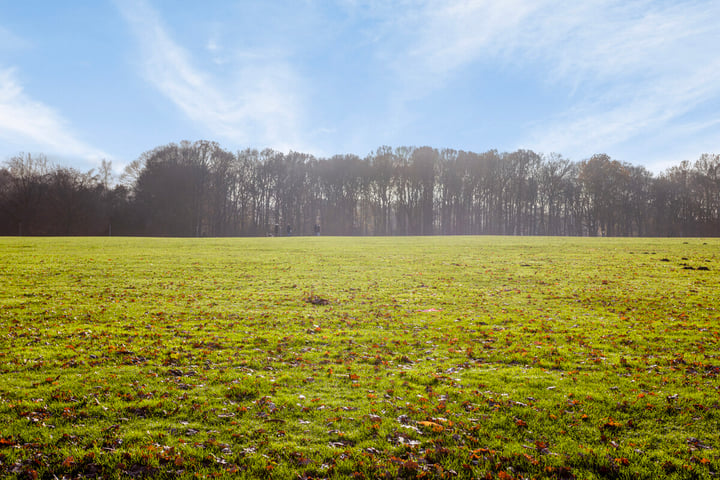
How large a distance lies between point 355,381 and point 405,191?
82.3m

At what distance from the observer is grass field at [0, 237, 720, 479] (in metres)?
5.53

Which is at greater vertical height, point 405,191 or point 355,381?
point 405,191

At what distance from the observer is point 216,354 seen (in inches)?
397

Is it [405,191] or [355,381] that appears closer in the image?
[355,381]

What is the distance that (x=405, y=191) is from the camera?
89.2 m

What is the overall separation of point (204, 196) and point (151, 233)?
39.2 feet

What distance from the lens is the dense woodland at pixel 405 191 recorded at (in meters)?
82.7

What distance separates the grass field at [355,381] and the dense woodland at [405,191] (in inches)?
2634

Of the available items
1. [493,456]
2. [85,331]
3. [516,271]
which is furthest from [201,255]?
[493,456]

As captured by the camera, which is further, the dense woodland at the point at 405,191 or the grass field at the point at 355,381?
the dense woodland at the point at 405,191

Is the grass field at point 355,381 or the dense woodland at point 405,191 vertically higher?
the dense woodland at point 405,191

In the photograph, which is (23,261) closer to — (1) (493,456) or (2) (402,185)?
(1) (493,456)

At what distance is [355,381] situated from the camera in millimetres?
8602

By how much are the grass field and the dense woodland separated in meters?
66.9
